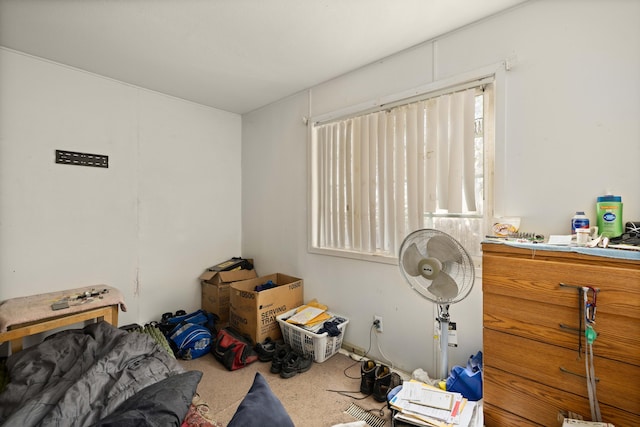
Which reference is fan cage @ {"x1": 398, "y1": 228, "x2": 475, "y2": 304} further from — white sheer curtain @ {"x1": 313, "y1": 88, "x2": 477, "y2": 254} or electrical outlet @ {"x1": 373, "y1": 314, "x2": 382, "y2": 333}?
electrical outlet @ {"x1": 373, "y1": 314, "x2": 382, "y2": 333}

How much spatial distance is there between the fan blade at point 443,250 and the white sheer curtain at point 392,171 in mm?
455

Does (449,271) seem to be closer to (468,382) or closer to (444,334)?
(444,334)

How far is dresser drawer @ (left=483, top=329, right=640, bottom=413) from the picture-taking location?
3.54 feet

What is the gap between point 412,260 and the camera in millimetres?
1678

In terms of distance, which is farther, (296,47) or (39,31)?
(296,47)

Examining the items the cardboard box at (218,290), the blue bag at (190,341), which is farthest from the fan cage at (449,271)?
the cardboard box at (218,290)

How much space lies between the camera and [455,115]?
74.3 inches

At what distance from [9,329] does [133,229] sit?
43.8 inches

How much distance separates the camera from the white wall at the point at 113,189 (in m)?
2.18

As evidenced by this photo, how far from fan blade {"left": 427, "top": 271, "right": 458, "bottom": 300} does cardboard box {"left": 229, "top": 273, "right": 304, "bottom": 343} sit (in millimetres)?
1481

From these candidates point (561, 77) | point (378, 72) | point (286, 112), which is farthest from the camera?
point (286, 112)

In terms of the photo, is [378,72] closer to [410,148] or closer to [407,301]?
[410,148]

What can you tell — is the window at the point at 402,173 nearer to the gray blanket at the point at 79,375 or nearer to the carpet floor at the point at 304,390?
the carpet floor at the point at 304,390

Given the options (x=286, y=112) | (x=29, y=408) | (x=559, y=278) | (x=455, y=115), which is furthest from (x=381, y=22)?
(x=29, y=408)
